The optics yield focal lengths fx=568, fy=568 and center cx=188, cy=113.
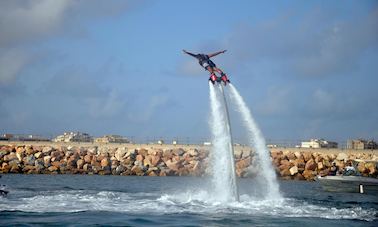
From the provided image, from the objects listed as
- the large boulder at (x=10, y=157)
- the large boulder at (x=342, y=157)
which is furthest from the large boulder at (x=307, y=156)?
the large boulder at (x=10, y=157)

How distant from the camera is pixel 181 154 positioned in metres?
69.9

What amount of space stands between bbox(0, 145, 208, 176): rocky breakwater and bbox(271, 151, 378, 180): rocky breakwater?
909 cm

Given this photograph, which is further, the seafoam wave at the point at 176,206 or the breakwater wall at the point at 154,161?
the breakwater wall at the point at 154,161

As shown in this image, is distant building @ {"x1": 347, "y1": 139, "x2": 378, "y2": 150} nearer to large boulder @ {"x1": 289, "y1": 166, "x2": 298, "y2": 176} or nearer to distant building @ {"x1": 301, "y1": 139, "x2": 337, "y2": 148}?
distant building @ {"x1": 301, "y1": 139, "x2": 337, "y2": 148}

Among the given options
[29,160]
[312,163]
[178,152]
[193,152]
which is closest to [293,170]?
[312,163]

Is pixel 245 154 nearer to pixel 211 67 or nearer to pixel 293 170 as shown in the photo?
pixel 293 170

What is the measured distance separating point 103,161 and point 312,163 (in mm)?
24320

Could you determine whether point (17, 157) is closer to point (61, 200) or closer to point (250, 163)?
point (250, 163)

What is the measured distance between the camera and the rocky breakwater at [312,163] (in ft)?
200

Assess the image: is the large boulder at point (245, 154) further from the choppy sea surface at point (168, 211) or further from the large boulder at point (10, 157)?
the choppy sea surface at point (168, 211)

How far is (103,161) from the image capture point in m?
66.9

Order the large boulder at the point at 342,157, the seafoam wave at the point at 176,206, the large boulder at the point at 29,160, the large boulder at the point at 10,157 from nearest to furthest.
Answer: the seafoam wave at the point at 176,206, the large boulder at the point at 29,160, the large boulder at the point at 10,157, the large boulder at the point at 342,157

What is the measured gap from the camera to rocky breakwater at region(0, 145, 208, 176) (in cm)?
6462

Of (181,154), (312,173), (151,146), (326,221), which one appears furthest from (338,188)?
(151,146)
